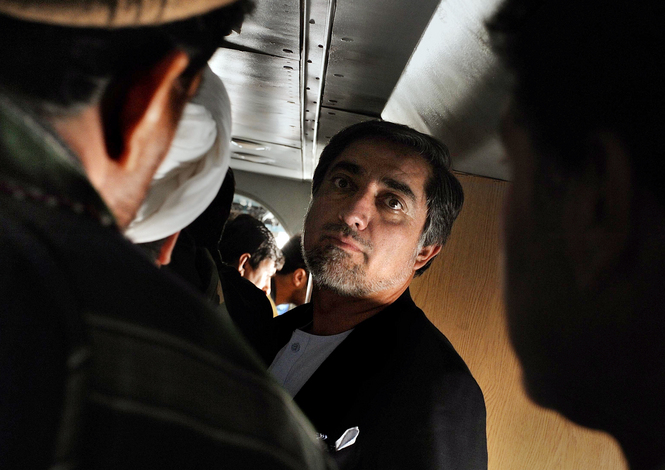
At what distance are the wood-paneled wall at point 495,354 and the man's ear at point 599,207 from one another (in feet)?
0.19

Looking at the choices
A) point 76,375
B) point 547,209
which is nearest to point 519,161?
point 547,209

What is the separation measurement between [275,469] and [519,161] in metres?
0.27

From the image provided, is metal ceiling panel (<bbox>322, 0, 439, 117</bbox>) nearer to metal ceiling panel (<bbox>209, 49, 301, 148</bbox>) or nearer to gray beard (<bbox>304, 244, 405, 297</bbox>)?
metal ceiling panel (<bbox>209, 49, 301, 148</bbox>)

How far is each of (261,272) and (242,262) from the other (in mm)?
100

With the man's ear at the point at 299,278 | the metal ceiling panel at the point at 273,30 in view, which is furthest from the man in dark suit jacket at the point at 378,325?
the man's ear at the point at 299,278

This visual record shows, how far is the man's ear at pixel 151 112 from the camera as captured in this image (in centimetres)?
34

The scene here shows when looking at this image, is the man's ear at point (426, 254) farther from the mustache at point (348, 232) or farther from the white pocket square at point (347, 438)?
the white pocket square at point (347, 438)

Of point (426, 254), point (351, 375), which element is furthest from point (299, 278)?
point (426, 254)

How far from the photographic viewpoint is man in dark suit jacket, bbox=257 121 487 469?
58 cm

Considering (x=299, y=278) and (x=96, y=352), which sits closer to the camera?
(x=96, y=352)

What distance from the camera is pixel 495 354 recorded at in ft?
1.69

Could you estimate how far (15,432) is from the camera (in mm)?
271

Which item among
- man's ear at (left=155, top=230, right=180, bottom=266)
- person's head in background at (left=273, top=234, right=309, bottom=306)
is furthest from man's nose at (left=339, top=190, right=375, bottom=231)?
person's head in background at (left=273, top=234, right=309, bottom=306)

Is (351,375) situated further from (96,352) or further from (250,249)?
(96,352)
